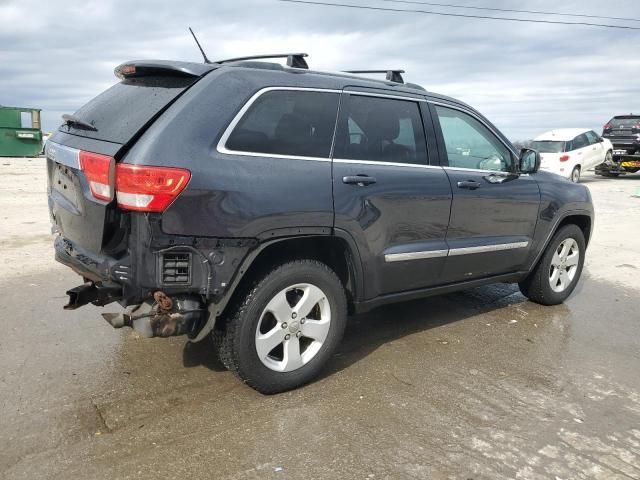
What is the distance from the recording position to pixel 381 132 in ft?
12.4

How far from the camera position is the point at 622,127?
21.3m

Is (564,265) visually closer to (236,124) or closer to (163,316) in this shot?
(236,124)

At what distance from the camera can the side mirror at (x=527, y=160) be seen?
15.5 feet

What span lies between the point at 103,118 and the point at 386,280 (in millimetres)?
2065

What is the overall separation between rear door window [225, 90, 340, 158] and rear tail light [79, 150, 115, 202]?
0.62 meters

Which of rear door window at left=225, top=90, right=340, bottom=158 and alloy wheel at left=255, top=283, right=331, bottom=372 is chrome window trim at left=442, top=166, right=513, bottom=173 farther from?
alloy wheel at left=255, top=283, right=331, bottom=372

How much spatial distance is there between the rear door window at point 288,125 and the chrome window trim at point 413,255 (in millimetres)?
831

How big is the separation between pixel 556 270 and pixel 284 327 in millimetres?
3204

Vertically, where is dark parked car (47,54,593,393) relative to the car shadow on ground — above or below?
above

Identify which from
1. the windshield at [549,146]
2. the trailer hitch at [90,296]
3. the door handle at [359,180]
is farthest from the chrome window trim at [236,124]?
the windshield at [549,146]

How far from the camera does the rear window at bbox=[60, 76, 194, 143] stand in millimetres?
3031

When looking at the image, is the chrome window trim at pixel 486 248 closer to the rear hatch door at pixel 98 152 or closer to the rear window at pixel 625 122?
the rear hatch door at pixel 98 152

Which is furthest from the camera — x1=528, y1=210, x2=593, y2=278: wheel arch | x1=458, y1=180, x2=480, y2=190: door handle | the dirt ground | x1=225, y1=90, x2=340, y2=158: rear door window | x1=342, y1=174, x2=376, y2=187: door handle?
x1=528, y1=210, x2=593, y2=278: wheel arch

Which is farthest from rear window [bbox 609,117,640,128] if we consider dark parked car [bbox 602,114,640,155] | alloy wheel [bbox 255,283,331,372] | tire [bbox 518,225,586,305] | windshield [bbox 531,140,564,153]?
alloy wheel [bbox 255,283,331,372]
